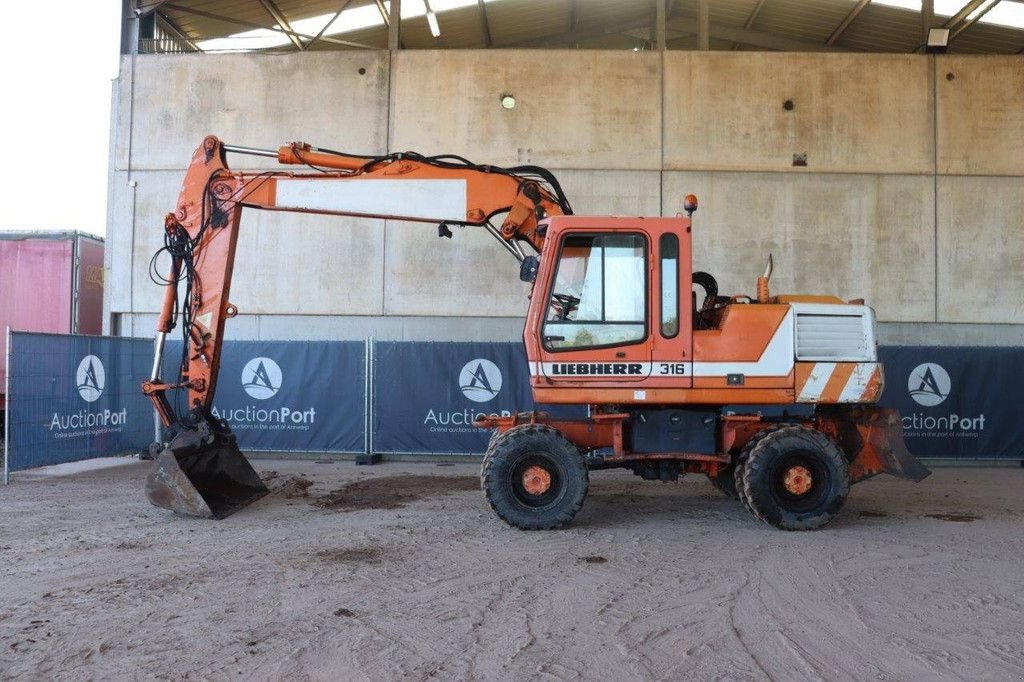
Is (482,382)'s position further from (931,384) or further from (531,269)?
(931,384)

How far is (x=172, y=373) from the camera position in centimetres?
1308

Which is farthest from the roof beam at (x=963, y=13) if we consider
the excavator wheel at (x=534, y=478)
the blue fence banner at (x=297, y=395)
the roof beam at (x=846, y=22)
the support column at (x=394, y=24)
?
the excavator wheel at (x=534, y=478)

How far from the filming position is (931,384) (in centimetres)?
1214

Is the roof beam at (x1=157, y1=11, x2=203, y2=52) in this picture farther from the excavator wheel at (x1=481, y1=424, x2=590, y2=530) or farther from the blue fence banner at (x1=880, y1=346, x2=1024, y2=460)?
the blue fence banner at (x1=880, y1=346, x2=1024, y2=460)

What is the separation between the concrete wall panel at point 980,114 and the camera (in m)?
13.8

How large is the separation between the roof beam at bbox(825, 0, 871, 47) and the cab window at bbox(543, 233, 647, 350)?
41.1 feet

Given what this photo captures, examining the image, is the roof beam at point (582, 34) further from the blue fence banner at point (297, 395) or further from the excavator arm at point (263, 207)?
the excavator arm at point (263, 207)

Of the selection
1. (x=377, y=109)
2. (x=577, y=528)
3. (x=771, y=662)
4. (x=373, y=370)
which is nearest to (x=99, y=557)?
(x=577, y=528)

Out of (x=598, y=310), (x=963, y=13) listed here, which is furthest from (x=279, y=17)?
(x=963, y=13)

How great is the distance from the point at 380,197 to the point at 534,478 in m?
3.27

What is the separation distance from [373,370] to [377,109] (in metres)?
4.93

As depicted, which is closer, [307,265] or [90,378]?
[90,378]

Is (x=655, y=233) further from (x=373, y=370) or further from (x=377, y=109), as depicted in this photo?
(x=377, y=109)

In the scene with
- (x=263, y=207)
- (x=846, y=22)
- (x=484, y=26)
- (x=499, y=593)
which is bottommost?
(x=499, y=593)
